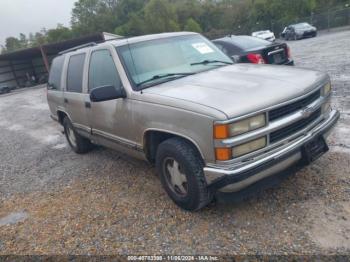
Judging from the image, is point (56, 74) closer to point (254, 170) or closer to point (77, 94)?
point (77, 94)

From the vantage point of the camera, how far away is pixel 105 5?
9169 centimetres

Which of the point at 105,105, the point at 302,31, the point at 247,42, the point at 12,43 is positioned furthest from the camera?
the point at 12,43

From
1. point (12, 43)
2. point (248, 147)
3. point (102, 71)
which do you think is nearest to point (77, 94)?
point (102, 71)

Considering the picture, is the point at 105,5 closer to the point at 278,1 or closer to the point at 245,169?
the point at 278,1

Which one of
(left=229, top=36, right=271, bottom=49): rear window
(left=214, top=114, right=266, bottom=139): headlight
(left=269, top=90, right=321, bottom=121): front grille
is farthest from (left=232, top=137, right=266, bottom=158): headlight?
(left=229, top=36, right=271, bottom=49): rear window

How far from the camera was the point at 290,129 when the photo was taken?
298cm

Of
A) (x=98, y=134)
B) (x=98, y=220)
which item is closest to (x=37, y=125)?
(x=98, y=134)

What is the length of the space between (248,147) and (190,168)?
573mm

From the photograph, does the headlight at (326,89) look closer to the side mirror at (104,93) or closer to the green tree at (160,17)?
the side mirror at (104,93)

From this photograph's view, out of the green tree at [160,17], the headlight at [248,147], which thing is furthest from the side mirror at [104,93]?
the green tree at [160,17]

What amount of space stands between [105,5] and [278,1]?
6195 cm

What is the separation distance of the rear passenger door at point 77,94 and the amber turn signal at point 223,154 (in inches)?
95.4

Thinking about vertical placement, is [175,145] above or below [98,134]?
above

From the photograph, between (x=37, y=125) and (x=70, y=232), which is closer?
(x=70, y=232)
